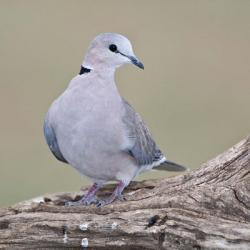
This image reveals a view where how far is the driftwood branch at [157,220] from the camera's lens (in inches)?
156

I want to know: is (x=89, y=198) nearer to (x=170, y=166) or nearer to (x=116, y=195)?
(x=116, y=195)

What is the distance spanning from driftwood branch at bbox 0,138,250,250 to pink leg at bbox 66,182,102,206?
267 mm

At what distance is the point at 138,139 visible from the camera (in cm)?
464

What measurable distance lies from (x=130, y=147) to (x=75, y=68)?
18.5ft

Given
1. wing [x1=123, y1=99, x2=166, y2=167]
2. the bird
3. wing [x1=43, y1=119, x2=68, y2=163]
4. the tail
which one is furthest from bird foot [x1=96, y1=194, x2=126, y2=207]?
the tail

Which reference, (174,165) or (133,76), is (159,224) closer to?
(174,165)

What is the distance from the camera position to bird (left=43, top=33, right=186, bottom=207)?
4441 mm

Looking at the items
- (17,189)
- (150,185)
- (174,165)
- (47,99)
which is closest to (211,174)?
(150,185)

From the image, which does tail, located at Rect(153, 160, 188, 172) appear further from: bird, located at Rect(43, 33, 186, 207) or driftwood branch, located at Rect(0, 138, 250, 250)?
driftwood branch, located at Rect(0, 138, 250, 250)

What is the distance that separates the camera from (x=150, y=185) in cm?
466

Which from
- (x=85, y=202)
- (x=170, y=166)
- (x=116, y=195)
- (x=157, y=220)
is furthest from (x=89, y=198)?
(x=157, y=220)

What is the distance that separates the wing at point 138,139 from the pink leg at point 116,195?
0.14 meters

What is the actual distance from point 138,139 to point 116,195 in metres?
0.31

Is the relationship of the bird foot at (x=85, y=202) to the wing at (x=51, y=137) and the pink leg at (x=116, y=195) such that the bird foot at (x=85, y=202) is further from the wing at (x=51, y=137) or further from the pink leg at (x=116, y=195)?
the wing at (x=51, y=137)
